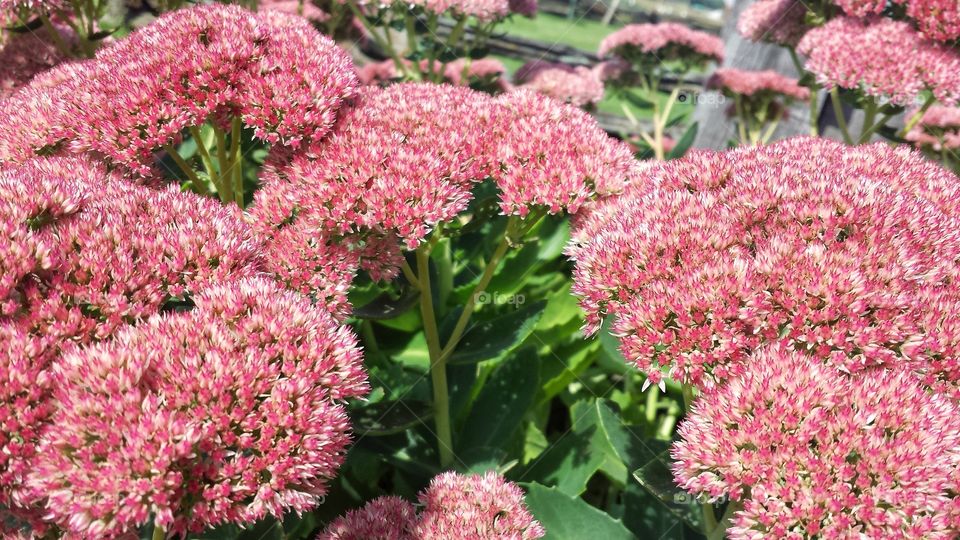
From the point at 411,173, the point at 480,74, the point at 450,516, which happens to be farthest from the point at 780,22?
the point at 450,516

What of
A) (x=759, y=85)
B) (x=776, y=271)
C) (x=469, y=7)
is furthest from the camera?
(x=759, y=85)

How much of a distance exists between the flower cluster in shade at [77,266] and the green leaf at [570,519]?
0.95m

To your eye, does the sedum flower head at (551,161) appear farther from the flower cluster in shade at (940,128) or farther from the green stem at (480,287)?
the flower cluster in shade at (940,128)

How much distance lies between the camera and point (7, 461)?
117cm

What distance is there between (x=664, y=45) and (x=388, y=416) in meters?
3.20

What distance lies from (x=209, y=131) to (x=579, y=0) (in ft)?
58.4

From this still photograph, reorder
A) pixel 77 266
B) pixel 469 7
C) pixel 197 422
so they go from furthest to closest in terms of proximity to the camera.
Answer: pixel 469 7
pixel 77 266
pixel 197 422

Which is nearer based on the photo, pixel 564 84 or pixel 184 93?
pixel 184 93

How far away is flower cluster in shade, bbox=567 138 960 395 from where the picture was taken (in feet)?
4.89

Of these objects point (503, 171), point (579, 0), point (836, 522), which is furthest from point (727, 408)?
point (579, 0)

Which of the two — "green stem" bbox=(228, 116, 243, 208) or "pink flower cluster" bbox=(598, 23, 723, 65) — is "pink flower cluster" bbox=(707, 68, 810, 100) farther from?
"green stem" bbox=(228, 116, 243, 208)

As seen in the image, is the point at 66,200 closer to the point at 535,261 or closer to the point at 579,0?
the point at 535,261

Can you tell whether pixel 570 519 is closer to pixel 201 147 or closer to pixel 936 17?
pixel 201 147

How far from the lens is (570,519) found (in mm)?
1920
